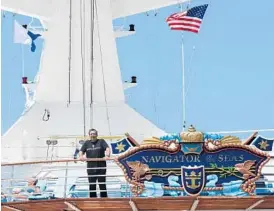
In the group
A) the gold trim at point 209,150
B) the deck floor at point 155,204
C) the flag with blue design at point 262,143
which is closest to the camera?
the deck floor at point 155,204

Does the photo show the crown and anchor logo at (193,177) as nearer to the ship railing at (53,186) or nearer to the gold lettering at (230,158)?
the gold lettering at (230,158)

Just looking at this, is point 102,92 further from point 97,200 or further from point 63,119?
point 97,200

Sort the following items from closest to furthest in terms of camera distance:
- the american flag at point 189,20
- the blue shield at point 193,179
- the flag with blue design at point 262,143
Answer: the blue shield at point 193,179, the flag with blue design at point 262,143, the american flag at point 189,20

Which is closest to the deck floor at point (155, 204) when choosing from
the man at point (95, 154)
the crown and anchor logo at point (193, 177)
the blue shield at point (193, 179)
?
the blue shield at point (193, 179)

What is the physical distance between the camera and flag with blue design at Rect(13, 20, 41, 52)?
23188 millimetres

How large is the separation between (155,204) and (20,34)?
11.2 m

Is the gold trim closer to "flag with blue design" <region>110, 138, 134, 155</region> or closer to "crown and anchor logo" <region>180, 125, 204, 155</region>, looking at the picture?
"crown and anchor logo" <region>180, 125, 204, 155</region>

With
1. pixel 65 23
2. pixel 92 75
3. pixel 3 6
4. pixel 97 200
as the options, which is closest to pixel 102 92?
pixel 92 75

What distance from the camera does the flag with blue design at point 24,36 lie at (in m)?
23.2

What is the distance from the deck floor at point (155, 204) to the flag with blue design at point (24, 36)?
31.4 feet

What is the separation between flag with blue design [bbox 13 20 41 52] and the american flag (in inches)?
218

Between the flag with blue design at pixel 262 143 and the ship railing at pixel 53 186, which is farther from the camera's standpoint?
the flag with blue design at pixel 262 143

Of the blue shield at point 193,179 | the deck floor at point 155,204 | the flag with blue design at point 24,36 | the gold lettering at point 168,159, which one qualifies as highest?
the flag with blue design at point 24,36

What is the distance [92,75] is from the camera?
73.4 feet
